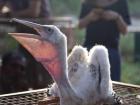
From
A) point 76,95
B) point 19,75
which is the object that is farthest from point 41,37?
point 19,75

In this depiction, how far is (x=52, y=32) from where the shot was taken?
3.11 metres

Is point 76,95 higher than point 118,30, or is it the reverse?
point 118,30

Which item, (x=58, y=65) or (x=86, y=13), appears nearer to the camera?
(x=58, y=65)

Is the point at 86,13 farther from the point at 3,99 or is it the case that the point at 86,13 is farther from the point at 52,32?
the point at 52,32

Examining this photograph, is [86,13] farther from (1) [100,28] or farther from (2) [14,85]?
(2) [14,85]

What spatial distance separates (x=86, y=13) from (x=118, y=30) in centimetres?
38

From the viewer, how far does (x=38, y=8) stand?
671 cm

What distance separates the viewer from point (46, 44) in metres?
3.08

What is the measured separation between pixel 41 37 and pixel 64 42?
0.44 feet

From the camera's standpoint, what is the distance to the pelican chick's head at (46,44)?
10.0ft

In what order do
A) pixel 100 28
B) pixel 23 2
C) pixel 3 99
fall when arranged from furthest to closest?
1. pixel 23 2
2. pixel 100 28
3. pixel 3 99

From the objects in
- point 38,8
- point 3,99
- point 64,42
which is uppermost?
point 38,8

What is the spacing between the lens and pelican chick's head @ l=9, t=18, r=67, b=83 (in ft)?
10.0

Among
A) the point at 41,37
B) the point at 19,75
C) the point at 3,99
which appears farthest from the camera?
the point at 19,75
